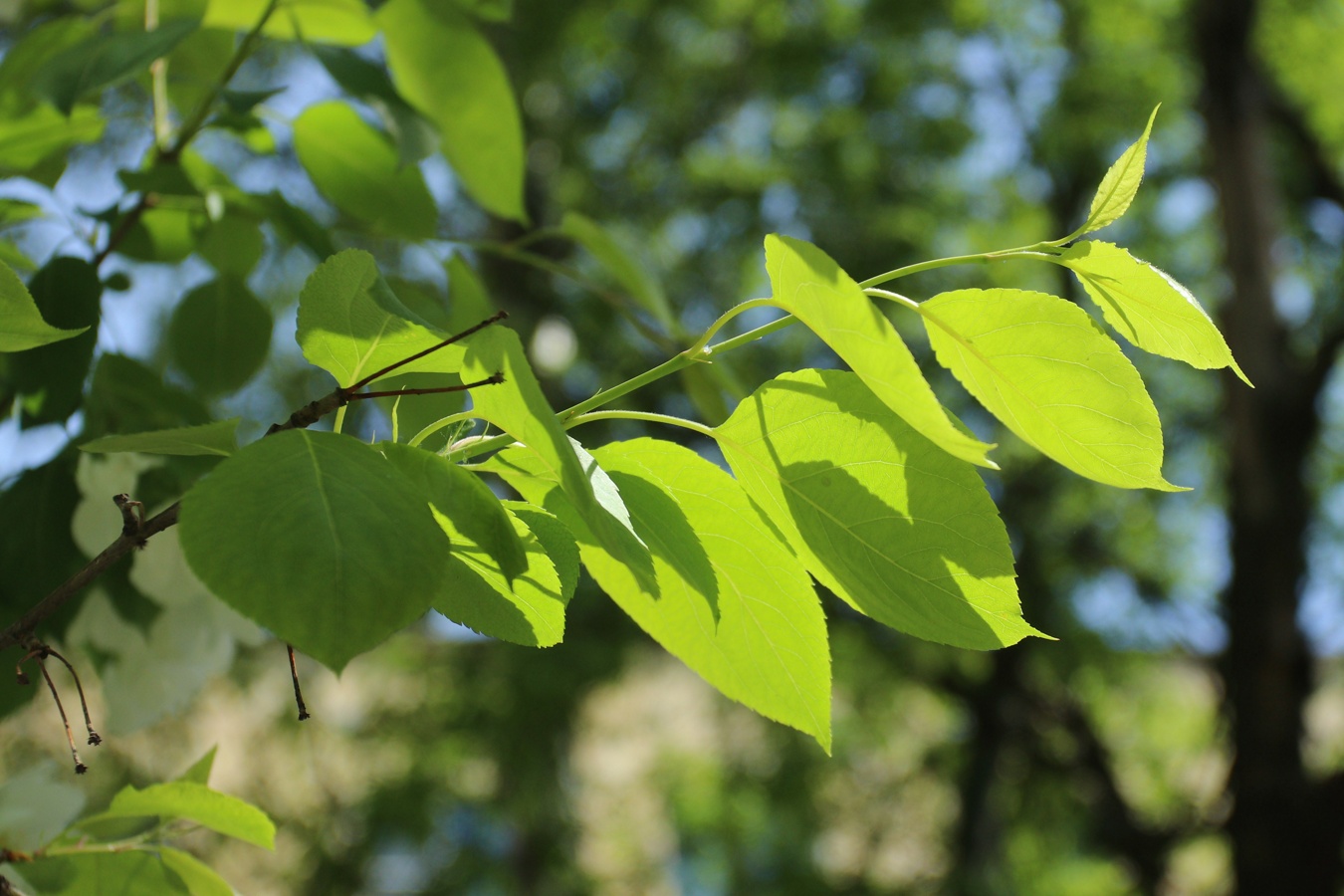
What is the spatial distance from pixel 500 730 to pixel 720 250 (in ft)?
4.35

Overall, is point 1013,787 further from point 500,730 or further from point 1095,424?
point 1095,424

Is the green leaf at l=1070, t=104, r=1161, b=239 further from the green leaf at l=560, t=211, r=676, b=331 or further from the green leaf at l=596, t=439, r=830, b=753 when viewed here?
the green leaf at l=560, t=211, r=676, b=331

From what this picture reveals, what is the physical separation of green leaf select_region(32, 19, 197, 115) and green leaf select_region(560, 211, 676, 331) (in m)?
0.15

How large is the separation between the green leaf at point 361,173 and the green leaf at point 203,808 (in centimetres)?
21

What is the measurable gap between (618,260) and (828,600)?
1750mm

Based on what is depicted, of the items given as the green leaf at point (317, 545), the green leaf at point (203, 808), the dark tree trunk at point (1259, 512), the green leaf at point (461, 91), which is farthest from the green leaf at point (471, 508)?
the dark tree trunk at point (1259, 512)

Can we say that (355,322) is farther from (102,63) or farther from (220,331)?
(220,331)

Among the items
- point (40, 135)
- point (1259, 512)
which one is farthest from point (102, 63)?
point (1259, 512)

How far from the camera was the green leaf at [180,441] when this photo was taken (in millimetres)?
169

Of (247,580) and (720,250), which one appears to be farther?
(720,250)

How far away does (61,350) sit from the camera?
31 centimetres

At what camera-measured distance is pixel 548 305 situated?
8.46 feet

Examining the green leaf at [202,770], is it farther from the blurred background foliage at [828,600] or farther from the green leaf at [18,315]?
the blurred background foliage at [828,600]

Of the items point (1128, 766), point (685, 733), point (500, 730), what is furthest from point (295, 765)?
point (1128, 766)
